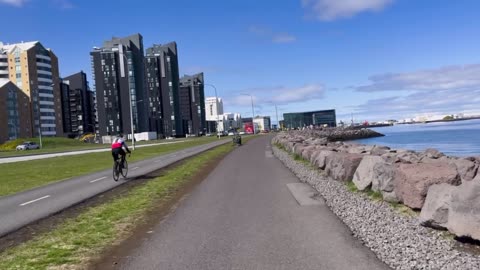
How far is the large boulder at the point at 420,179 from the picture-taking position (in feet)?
28.2

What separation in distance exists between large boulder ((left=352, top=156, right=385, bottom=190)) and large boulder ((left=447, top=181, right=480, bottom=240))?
191 inches

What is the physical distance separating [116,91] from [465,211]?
159m

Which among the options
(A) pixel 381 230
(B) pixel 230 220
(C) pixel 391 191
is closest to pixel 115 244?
(B) pixel 230 220

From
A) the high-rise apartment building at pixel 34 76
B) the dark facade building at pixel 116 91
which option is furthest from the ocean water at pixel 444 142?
the high-rise apartment building at pixel 34 76

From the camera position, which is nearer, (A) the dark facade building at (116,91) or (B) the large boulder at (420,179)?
(B) the large boulder at (420,179)

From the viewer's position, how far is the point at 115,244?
7719 millimetres

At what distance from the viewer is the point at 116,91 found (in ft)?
520

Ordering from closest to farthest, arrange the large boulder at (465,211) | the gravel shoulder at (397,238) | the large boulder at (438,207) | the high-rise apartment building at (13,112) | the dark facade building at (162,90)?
the gravel shoulder at (397,238) → the large boulder at (465,211) → the large boulder at (438,207) → the high-rise apartment building at (13,112) → the dark facade building at (162,90)

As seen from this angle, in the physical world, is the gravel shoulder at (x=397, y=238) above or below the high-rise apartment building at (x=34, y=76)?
below

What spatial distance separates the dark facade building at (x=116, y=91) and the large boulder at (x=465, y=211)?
488ft

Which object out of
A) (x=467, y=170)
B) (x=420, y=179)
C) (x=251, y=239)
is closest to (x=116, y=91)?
(x=467, y=170)

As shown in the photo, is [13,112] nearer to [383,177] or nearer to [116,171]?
[116,171]

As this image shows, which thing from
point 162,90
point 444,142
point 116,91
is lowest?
point 444,142

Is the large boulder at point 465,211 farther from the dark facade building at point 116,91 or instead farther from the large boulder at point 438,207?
the dark facade building at point 116,91
